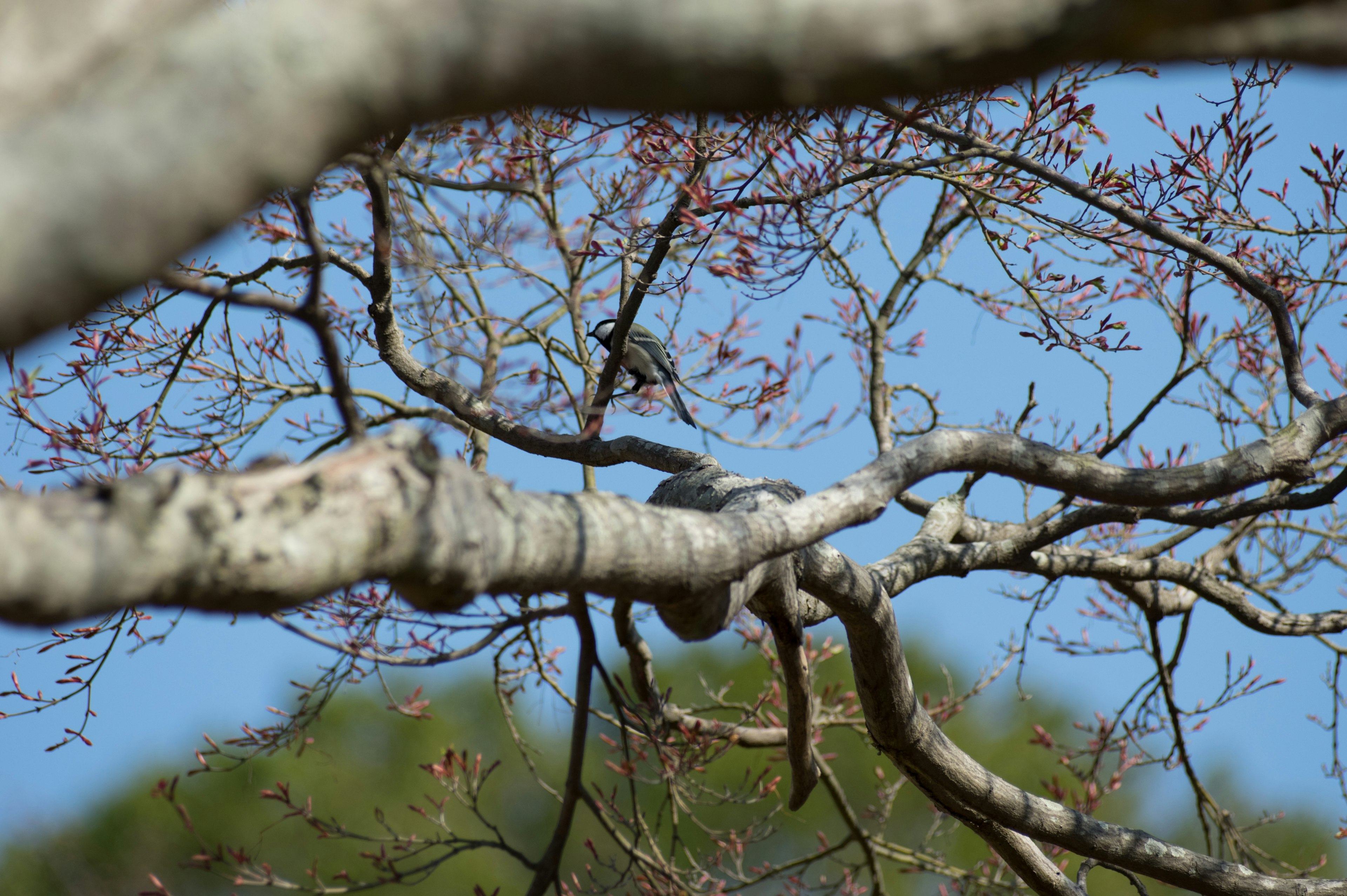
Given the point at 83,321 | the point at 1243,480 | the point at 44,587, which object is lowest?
the point at 44,587

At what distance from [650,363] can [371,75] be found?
376cm

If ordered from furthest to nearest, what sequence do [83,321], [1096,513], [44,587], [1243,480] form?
[83,321], [1096,513], [1243,480], [44,587]

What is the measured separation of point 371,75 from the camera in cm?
115

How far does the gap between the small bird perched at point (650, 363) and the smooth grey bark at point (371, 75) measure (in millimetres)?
2989

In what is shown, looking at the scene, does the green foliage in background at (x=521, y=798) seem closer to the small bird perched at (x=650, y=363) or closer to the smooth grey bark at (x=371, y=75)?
the small bird perched at (x=650, y=363)

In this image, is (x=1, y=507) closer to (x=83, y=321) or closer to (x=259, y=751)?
(x=259, y=751)

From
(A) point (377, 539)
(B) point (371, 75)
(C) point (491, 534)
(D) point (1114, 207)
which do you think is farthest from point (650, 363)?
(B) point (371, 75)

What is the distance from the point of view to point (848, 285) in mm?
4387

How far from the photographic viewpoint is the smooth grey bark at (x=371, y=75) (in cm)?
108

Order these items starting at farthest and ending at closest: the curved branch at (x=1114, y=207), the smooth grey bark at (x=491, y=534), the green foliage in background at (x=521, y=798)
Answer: the green foliage in background at (x=521, y=798) → the curved branch at (x=1114, y=207) → the smooth grey bark at (x=491, y=534)

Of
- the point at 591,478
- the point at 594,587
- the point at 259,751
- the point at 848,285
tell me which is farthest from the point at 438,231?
the point at 594,587

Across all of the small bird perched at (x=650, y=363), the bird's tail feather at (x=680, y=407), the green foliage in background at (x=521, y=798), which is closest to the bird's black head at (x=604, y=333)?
the small bird perched at (x=650, y=363)

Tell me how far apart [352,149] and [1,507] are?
0.66 metres

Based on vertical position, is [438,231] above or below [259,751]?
above
